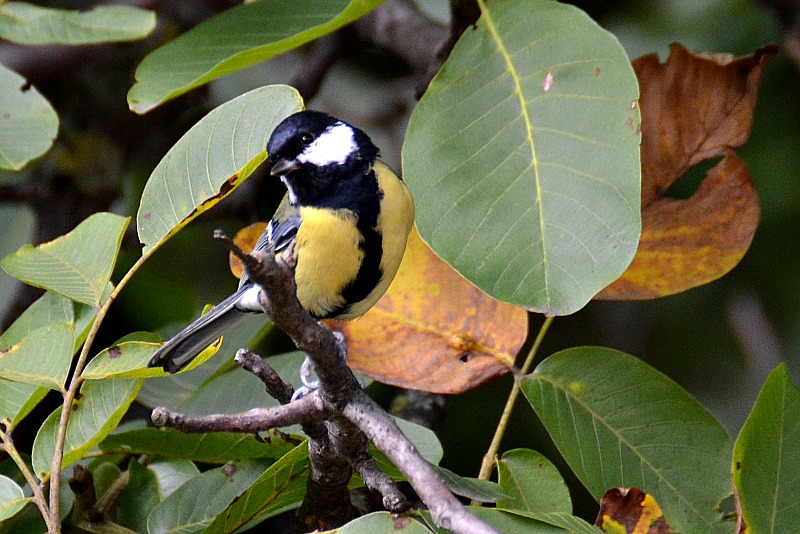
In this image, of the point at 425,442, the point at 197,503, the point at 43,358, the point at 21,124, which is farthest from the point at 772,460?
the point at 21,124

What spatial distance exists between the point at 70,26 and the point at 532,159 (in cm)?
91

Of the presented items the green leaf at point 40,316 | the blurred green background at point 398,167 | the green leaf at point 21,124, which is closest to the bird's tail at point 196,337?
the green leaf at point 40,316

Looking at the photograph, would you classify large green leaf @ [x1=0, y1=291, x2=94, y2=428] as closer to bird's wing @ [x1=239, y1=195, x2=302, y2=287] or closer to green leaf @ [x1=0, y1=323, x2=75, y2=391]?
green leaf @ [x1=0, y1=323, x2=75, y2=391]

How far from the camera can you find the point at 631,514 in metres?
1.03

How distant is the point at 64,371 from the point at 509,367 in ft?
1.98

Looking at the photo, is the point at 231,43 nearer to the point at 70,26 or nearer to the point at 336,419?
the point at 70,26

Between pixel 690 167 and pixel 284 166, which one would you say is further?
pixel 690 167

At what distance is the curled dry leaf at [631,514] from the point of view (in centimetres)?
102

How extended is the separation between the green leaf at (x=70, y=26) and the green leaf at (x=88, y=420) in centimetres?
73

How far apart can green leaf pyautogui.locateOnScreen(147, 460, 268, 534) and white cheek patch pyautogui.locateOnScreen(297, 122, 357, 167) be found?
1.59 feet

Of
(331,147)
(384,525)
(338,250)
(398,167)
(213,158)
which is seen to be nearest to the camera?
(384,525)

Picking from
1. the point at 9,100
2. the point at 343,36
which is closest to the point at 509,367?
the point at 9,100

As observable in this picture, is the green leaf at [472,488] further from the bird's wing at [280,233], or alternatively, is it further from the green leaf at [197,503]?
the bird's wing at [280,233]

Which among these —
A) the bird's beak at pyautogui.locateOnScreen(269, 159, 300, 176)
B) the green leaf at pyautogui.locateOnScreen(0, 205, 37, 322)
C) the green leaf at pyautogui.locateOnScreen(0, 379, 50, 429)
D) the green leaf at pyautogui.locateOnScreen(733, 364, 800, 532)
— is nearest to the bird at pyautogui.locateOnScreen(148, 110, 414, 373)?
the bird's beak at pyautogui.locateOnScreen(269, 159, 300, 176)
